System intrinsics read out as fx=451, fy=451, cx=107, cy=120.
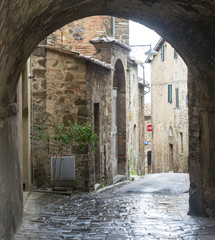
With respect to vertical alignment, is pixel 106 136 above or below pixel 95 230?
above

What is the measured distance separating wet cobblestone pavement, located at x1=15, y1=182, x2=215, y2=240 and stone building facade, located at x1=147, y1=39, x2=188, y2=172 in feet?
38.3

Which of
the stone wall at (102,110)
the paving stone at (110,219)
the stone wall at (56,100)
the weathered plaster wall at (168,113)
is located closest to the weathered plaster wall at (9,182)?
the paving stone at (110,219)

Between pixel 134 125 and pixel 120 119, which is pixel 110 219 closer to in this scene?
pixel 120 119

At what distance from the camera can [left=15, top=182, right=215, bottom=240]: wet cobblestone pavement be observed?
18.4 feet

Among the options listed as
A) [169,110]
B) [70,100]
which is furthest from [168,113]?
[70,100]

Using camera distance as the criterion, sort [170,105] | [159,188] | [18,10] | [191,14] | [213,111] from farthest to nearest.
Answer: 1. [170,105]
2. [159,188]
3. [213,111]
4. [191,14]
5. [18,10]

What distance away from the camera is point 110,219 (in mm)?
6609

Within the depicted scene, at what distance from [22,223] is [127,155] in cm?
952

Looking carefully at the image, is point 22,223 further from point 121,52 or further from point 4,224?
point 121,52

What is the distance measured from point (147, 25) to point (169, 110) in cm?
1688

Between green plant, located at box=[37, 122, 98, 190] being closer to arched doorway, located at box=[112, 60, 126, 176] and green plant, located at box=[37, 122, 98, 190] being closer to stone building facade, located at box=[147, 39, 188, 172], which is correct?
arched doorway, located at box=[112, 60, 126, 176]

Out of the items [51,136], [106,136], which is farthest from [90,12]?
[106,136]

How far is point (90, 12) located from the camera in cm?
623

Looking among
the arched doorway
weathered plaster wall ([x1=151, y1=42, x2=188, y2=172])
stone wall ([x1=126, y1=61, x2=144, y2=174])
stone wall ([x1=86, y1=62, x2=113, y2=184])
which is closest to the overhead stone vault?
stone wall ([x1=86, y1=62, x2=113, y2=184])
